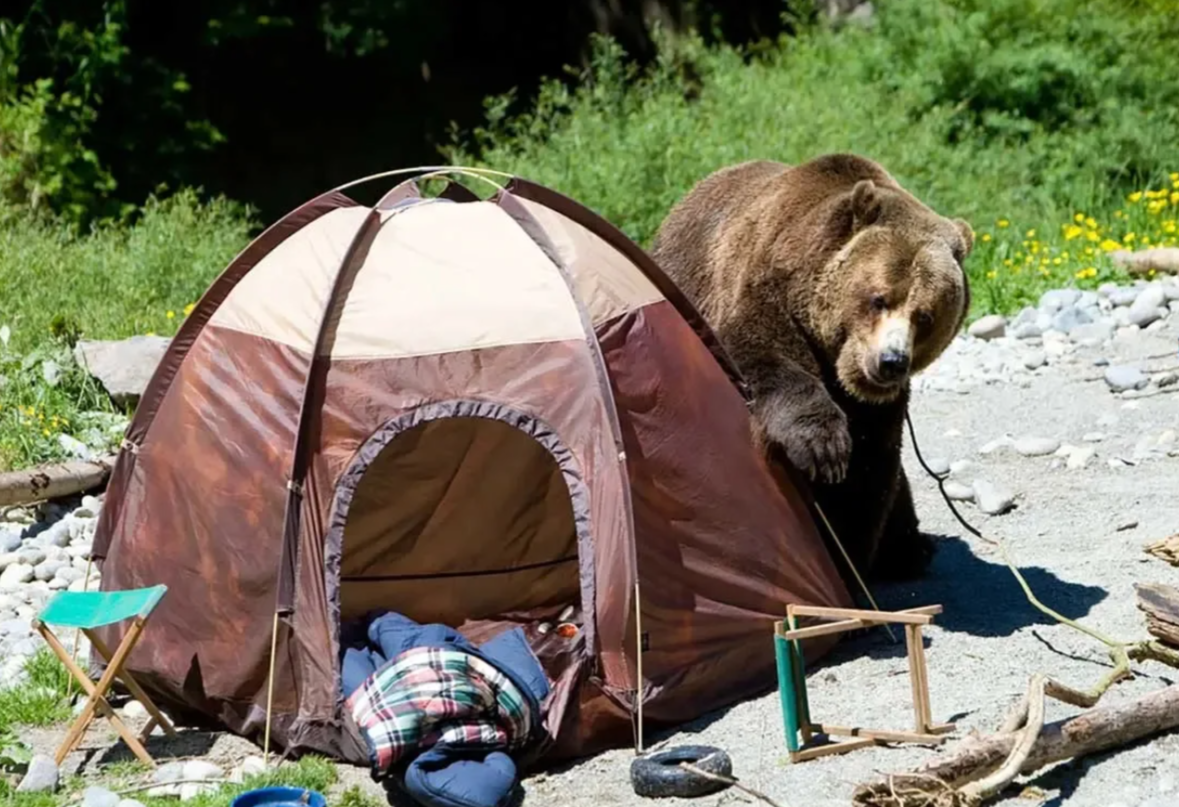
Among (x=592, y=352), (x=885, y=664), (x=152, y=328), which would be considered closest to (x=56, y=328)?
(x=152, y=328)

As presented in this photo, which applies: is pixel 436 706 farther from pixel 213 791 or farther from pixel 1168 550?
pixel 1168 550

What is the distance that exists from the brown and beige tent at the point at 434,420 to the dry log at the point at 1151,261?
601 centimetres

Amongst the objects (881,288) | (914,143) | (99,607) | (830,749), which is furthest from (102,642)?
(914,143)

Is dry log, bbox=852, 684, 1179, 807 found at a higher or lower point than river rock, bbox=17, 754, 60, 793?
lower

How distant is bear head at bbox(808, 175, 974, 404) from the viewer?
20.5ft

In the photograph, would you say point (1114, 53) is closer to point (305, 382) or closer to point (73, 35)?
point (73, 35)

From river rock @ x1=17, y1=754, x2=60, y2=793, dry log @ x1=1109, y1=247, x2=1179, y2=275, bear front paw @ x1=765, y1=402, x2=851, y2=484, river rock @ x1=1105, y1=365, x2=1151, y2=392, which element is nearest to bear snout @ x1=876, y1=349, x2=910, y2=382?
bear front paw @ x1=765, y1=402, x2=851, y2=484

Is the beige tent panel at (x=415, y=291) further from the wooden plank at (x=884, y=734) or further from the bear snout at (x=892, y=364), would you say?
the wooden plank at (x=884, y=734)

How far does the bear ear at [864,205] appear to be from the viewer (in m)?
6.34

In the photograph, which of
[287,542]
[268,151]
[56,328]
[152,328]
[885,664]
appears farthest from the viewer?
[268,151]

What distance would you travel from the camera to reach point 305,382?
566 cm

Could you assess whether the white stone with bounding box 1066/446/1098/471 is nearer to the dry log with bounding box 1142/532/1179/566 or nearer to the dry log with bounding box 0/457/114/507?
the dry log with bounding box 1142/532/1179/566

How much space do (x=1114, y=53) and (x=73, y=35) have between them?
9.45 m

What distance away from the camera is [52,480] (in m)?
7.97
